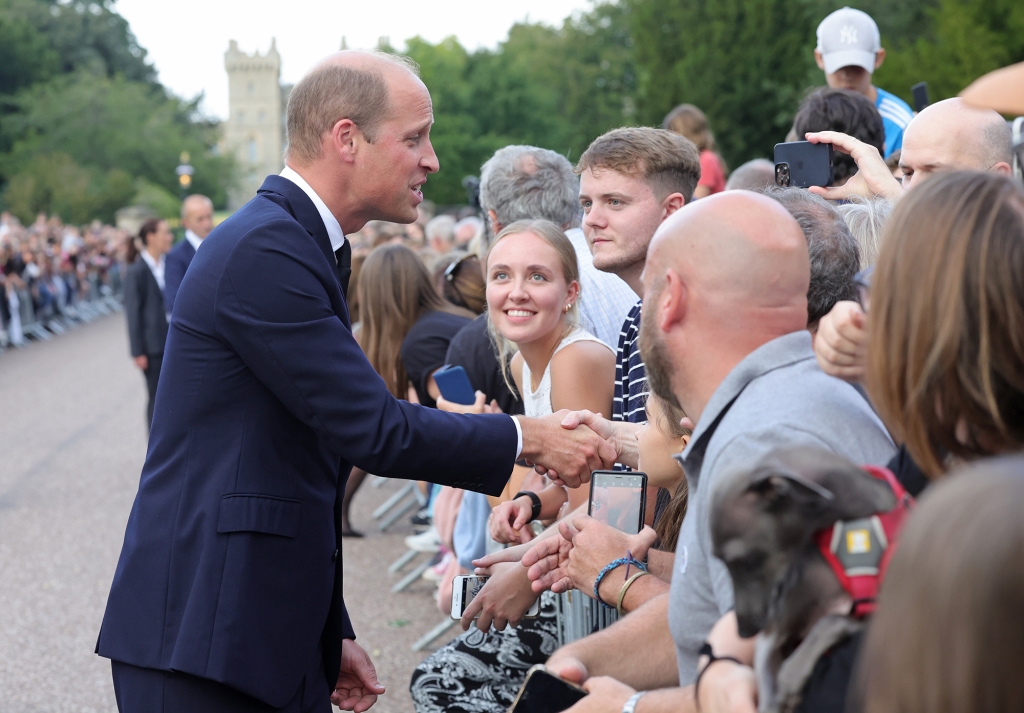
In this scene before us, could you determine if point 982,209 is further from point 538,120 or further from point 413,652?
point 538,120

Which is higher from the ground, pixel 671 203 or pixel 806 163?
pixel 806 163

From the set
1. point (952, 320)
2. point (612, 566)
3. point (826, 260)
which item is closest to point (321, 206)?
point (612, 566)

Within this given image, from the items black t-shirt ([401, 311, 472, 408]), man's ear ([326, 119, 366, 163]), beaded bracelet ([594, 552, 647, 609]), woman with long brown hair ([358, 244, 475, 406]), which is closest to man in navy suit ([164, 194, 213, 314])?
woman with long brown hair ([358, 244, 475, 406])

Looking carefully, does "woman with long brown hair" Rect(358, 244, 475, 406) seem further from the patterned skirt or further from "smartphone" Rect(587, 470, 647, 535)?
"smartphone" Rect(587, 470, 647, 535)

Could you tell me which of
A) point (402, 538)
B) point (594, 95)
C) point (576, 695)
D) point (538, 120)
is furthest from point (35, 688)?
point (538, 120)

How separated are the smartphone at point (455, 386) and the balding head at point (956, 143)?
1952 mm

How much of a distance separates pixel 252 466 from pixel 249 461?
0.05ft

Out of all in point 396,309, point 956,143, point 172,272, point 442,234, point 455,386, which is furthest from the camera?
point 442,234

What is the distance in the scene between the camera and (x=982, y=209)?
1.61 meters

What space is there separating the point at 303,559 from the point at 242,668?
31cm

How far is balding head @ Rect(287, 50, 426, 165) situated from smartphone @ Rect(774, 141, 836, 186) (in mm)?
1665

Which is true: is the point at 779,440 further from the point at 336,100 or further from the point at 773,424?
the point at 336,100

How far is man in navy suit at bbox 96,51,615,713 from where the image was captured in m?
2.72

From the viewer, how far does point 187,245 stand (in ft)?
35.2
